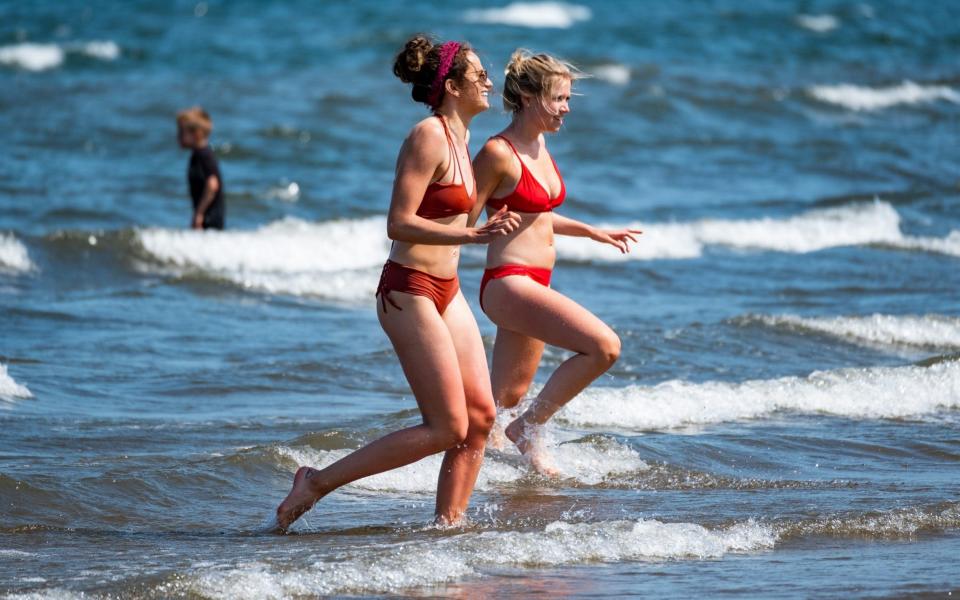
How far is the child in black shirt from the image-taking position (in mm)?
14258

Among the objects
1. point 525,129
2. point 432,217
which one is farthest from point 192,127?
point 432,217

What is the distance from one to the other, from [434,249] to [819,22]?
4118cm

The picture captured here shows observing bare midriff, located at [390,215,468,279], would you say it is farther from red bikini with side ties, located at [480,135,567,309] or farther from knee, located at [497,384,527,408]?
knee, located at [497,384,527,408]

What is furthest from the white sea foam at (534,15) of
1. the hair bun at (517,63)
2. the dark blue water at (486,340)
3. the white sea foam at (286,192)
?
the hair bun at (517,63)

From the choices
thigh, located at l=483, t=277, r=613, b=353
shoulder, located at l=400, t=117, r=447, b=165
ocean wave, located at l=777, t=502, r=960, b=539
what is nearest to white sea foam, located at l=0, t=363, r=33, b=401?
thigh, located at l=483, t=277, r=613, b=353

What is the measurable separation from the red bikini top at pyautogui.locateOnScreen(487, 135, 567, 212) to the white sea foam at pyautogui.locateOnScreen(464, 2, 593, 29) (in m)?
33.5

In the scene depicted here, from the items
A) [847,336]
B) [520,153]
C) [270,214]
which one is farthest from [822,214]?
[520,153]

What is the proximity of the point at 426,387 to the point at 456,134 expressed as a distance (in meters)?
0.97

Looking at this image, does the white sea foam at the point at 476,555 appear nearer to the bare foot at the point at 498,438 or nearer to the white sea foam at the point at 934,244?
the bare foot at the point at 498,438

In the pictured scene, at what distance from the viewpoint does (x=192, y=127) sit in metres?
14.2

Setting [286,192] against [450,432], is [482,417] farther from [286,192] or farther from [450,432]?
[286,192]

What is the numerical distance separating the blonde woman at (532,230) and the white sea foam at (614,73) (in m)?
24.9

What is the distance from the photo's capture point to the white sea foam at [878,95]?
32.7m

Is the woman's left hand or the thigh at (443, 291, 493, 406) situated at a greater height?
the woman's left hand
